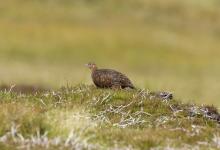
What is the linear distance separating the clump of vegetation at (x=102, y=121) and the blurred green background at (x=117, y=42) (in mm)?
22486

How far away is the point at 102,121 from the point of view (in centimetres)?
1438

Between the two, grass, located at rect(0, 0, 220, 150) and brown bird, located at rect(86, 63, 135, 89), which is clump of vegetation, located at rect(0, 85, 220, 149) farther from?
brown bird, located at rect(86, 63, 135, 89)

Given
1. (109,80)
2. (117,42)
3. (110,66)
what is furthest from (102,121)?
(117,42)

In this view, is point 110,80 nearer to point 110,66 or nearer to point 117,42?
point 110,66

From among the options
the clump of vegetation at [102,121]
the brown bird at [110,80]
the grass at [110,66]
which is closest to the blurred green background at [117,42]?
the grass at [110,66]

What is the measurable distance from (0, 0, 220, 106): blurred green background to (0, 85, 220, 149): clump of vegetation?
73.8 ft

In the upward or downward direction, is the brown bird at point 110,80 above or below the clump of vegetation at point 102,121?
above


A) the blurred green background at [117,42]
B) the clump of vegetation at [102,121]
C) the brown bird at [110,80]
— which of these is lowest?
the clump of vegetation at [102,121]

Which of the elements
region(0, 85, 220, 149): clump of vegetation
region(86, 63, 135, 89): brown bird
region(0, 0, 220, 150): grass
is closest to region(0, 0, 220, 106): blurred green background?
region(0, 0, 220, 150): grass

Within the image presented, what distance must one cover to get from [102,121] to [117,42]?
131ft

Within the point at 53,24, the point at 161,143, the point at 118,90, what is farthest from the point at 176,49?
the point at 161,143

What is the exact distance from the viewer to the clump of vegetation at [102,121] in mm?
12438

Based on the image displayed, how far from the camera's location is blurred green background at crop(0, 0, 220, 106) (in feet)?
148

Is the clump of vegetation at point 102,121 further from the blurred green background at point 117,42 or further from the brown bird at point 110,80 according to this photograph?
the blurred green background at point 117,42
